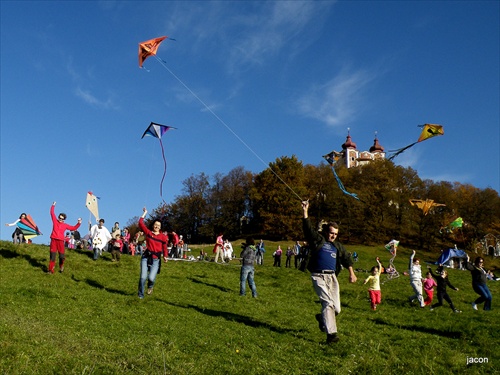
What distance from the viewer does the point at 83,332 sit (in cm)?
1010

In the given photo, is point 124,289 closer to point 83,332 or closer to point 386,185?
point 83,332

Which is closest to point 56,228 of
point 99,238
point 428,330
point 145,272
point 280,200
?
Result: point 145,272

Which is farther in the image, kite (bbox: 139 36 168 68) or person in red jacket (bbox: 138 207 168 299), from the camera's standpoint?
kite (bbox: 139 36 168 68)

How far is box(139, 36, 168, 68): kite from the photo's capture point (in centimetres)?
1914

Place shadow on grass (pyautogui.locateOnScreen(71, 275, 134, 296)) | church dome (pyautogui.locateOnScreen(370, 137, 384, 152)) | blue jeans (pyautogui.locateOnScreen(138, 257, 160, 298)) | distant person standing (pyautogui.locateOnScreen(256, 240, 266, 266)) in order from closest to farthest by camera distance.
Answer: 1. blue jeans (pyautogui.locateOnScreen(138, 257, 160, 298))
2. shadow on grass (pyautogui.locateOnScreen(71, 275, 134, 296))
3. distant person standing (pyautogui.locateOnScreen(256, 240, 266, 266))
4. church dome (pyautogui.locateOnScreen(370, 137, 384, 152))

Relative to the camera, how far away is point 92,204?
31719 millimetres

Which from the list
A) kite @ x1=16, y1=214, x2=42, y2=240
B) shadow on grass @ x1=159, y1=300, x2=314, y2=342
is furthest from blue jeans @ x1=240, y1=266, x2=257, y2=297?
kite @ x1=16, y1=214, x2=42, y2=240

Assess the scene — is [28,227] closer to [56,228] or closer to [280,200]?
[56,228]

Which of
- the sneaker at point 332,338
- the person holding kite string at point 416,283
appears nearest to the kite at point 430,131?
the person holding kite string at point 416,283

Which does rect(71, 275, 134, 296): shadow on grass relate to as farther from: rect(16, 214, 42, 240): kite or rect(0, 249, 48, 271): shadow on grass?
rect(16, 214, 42, 240): kite

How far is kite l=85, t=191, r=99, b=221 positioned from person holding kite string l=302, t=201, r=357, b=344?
2418 centimetres

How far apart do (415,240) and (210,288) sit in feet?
237

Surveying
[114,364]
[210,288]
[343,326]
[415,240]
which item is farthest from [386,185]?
[114,364]

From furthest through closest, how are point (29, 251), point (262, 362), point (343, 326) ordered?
point (29, 251) < point (343, 326) < point (262, 362)
